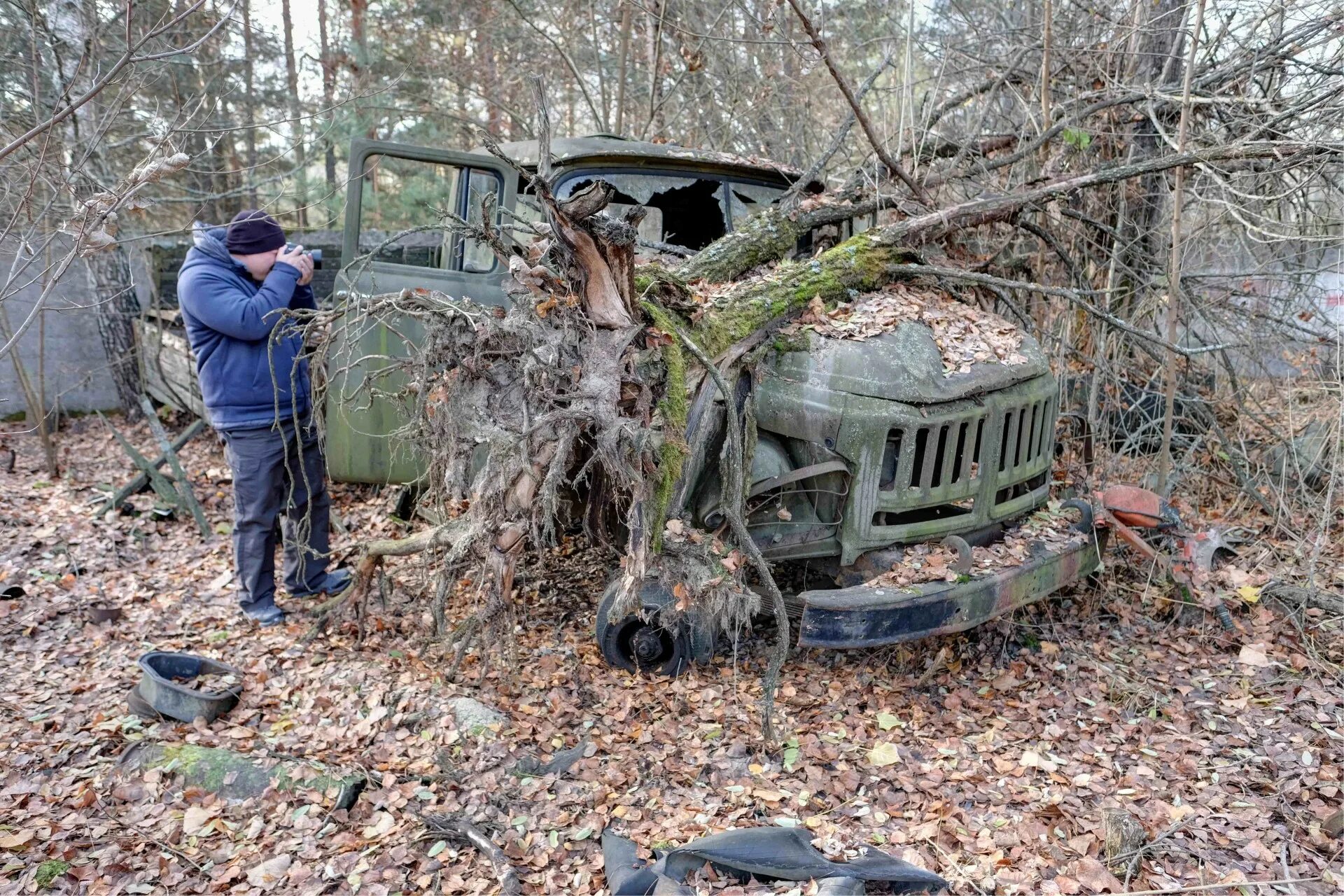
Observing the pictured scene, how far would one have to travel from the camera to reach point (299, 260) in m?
4.57

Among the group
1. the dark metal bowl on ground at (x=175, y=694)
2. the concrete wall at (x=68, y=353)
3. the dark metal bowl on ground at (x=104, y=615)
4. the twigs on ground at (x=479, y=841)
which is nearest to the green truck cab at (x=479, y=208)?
the dark metal bowl on ground at (x=104, y=615)

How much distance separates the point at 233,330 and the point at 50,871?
8.04 ft

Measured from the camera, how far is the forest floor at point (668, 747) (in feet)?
9.46

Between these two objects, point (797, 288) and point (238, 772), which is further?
point (797, 288)

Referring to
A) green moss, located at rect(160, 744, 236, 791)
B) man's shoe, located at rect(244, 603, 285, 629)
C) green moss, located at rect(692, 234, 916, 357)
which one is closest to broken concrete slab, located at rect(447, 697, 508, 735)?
green moss, located at rect(160, 744, 236, 791)

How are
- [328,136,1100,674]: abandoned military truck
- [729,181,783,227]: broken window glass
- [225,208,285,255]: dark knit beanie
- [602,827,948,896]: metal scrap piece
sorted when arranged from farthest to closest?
1. [729,181,783,227]: broken window glass
2. [225,208,285,255]: dark knit beanie
3. [328,136,1100,674]: abandoned military truck
4. [602,827,948,896]: metal scrap piece

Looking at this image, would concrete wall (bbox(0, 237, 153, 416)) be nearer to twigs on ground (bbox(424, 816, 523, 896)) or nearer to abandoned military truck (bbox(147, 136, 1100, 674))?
abandoned military truck (bbox(147, 136, 1100, 674))

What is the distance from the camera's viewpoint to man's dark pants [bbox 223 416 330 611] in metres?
4.54

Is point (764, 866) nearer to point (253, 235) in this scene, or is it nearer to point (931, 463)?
point (931, 463)

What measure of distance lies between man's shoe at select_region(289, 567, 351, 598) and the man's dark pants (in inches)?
5.8

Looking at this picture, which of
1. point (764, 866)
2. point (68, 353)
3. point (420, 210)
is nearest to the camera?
point (764, 866)

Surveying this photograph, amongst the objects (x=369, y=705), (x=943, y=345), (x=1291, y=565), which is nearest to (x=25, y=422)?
(x=369, y=705)

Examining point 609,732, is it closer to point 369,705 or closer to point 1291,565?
point 369,705

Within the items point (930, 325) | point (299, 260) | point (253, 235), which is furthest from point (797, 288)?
point (253, 235)
